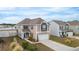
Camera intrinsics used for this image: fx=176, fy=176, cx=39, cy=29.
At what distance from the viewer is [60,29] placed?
1.81 meters

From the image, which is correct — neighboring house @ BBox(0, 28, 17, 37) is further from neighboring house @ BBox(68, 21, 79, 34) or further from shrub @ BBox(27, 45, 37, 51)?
neighboring house @ BBox(68, 21, 79, 34)

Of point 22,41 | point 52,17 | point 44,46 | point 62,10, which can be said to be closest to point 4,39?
point 22,41

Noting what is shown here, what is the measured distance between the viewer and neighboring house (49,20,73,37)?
5.85 ft

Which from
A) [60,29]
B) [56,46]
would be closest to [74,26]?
[60,29]

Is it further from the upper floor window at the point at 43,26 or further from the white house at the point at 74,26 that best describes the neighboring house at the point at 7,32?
the white house at the point at 74,26

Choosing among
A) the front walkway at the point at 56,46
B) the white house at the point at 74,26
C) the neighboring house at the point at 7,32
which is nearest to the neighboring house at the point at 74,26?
the white house at the point at 74,26

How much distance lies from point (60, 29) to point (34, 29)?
0.88 ft

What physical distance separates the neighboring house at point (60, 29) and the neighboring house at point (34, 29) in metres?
0.05

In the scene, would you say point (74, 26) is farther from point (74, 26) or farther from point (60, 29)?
point (60, 29)

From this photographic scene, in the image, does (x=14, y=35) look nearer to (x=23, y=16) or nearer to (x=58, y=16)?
(x=23, y=16)

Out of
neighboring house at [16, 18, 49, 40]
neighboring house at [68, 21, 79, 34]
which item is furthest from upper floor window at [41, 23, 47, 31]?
neighboring house at [68, 21, 79, 34]

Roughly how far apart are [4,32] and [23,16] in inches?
10.0

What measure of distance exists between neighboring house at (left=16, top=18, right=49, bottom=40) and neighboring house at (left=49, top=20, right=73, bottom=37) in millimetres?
52

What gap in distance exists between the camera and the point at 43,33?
5.89 feet
